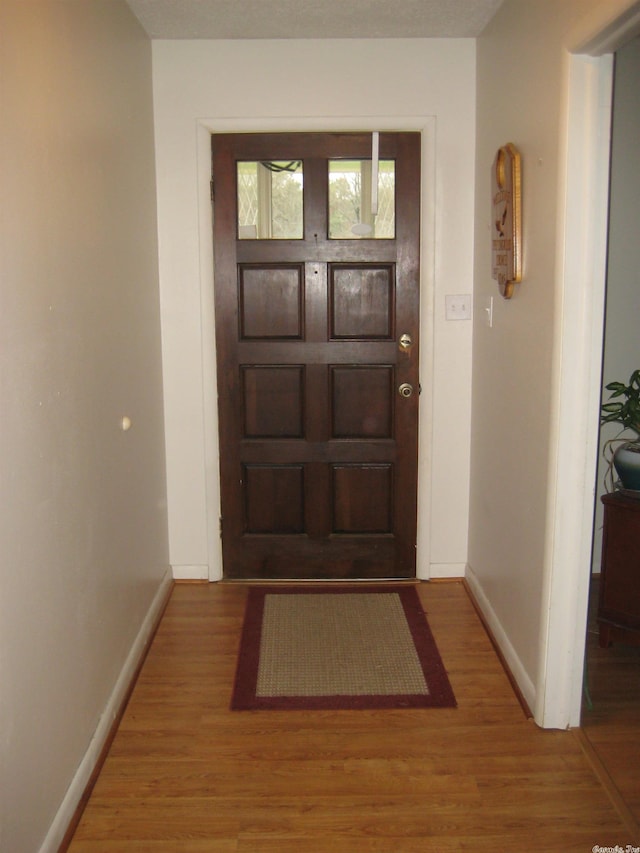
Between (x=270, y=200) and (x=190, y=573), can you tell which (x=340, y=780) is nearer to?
(x=190, y=573)

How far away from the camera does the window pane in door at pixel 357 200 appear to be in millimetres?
3576

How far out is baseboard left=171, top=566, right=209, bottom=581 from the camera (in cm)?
383

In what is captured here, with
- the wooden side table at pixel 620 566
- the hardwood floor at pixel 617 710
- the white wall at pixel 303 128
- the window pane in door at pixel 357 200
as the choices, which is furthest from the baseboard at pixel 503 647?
the window pane in door at pixel 357 200

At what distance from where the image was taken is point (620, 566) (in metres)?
3.01

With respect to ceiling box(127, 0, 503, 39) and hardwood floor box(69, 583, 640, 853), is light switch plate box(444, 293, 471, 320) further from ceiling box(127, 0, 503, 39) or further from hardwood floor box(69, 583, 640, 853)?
hardwood floor box(69, 583, 640, 853)

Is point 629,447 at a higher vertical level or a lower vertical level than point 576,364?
lower

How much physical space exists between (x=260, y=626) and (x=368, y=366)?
1.28 metres

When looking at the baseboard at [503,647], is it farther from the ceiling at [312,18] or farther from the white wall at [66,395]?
the ceiling at [312,18]

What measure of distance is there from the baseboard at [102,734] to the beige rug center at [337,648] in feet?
1.52

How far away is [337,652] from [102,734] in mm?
1007

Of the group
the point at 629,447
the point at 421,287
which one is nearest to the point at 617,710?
the point at 629,447

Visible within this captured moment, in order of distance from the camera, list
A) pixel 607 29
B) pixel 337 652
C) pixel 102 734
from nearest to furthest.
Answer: pixel 607 29
pixel 102 734
pixel 337 652

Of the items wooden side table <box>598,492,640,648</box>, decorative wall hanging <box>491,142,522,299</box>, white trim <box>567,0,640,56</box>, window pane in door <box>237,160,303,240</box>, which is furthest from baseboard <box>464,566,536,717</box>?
white trim <box>567,0,640,56</box>

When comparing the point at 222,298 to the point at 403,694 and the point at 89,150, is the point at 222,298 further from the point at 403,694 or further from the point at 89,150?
the point at 403,694
